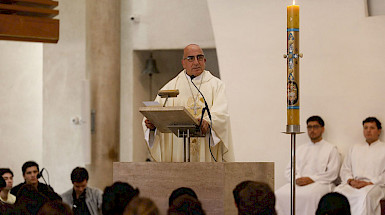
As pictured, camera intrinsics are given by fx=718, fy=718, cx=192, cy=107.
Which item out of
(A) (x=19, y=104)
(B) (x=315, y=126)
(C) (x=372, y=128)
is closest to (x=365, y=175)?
(C) (x=372, y=128)

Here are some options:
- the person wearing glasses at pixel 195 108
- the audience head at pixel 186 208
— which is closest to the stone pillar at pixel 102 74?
the person wearing glasses at pixel 195 108

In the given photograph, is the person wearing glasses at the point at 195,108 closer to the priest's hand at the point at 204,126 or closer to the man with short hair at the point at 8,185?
the priest's hand at the point at 204,126

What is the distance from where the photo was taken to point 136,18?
11.5 metres

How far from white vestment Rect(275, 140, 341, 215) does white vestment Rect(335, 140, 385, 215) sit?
157mm

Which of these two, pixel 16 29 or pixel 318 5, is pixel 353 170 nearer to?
pixel 318 5

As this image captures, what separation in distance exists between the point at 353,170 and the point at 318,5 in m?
2.10

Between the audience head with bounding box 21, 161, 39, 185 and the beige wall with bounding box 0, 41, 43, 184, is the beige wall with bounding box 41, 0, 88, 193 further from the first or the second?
the audience head with bounding box 21, 161, 39, 185

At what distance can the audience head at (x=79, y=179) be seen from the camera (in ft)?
28.2

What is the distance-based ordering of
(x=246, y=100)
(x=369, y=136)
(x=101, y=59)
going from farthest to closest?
(x=101, y=59)
(x=246, y=100)
(x=369, y=136)

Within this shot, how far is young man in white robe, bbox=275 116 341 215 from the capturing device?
8.38m

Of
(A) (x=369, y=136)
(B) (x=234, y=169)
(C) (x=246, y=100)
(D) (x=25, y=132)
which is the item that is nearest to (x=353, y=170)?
(A) (x=369, y=136)

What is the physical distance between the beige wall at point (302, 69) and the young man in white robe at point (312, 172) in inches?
7.4

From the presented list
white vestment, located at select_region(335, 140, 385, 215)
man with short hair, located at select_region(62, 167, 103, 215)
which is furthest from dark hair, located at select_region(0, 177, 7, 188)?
white vestment, located at select_region(335, 140, 385, 215)

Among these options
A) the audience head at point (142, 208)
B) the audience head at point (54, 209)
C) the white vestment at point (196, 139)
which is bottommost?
the audience head at point (54, 209)
